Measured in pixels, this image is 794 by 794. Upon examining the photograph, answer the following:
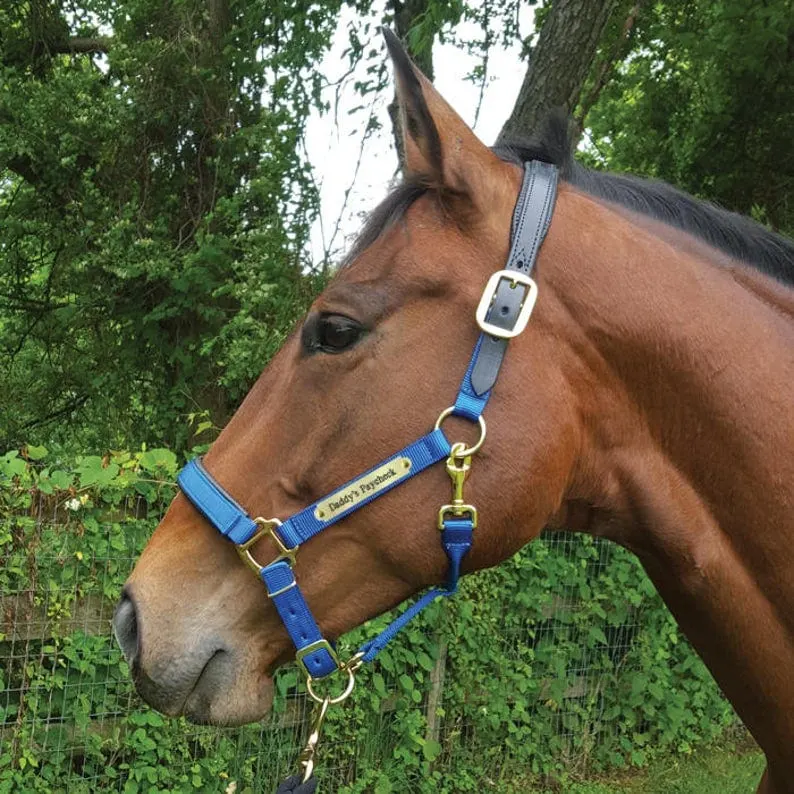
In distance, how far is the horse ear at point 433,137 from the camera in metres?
1.64

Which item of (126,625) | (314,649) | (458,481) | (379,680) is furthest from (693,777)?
(126,625)

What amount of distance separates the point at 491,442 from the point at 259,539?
1.73ft

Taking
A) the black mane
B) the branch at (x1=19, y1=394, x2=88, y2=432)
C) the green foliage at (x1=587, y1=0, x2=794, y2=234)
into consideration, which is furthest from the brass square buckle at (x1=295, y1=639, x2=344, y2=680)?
the branch at (x1=19, y1=394, x2=88, y2=432)

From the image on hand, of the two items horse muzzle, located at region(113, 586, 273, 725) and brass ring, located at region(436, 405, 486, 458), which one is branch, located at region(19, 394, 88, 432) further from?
brass ring, located at region(436, 405, 486, 458)

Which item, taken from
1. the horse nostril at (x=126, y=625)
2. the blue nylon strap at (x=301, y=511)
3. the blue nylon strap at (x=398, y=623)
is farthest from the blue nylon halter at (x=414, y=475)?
the horse nostril at (x=126, y=625)

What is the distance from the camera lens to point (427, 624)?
469 centimetres

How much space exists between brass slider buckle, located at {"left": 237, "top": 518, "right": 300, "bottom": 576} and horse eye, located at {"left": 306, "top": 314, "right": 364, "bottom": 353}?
381mm

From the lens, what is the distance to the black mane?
6.22ft

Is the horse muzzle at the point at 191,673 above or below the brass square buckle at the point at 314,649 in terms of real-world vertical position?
below

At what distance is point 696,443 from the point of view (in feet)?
5.63

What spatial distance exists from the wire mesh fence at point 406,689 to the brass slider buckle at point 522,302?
106 inches

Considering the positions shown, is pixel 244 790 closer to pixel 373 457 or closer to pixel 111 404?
pixel 373 457

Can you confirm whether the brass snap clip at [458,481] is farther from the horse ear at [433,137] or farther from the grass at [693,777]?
the grass at [693,777]

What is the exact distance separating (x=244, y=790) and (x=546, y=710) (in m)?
2.14
